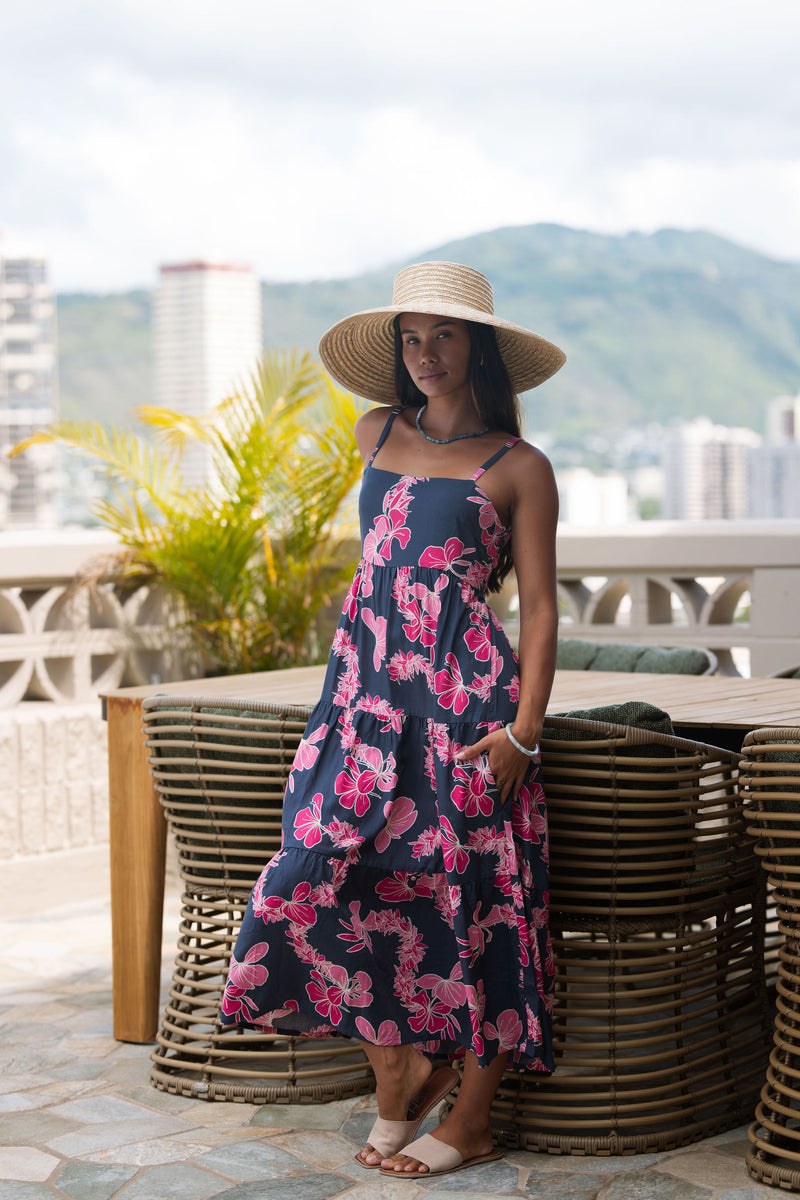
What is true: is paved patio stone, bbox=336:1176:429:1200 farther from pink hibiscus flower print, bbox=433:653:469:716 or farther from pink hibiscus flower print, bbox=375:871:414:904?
pink hibiscus flower print, bbox=433:653:469:716

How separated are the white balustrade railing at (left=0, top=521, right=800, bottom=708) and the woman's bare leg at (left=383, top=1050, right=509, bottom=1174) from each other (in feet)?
8.45

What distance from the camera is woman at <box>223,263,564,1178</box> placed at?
2.89 meters

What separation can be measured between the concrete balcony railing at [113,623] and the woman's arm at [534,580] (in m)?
2.61

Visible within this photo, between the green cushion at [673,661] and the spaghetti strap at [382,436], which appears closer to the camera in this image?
the spaghetti strap at [382,436]

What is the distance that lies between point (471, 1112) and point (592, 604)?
10.4 ft

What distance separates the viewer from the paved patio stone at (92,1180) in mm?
2867

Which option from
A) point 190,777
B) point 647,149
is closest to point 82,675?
point 190,777

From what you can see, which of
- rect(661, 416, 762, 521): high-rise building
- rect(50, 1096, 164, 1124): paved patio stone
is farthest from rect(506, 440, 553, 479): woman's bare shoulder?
rect(661, 416, 762, 521): high-rise building

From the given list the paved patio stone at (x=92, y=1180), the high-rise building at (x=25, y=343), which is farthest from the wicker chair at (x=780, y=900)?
the high-rise building at (x=25, y=343)

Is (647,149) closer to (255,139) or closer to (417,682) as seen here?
(255,139)

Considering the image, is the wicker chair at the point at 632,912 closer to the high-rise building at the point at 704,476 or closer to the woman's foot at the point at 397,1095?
the woman's foot at the point at 397,1095

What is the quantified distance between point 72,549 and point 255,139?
14076 cm

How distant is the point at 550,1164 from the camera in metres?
2.99

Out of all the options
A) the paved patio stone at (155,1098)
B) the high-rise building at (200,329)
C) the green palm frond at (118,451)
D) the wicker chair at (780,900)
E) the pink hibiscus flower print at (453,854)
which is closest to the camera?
the wicker chair at (780,900)
